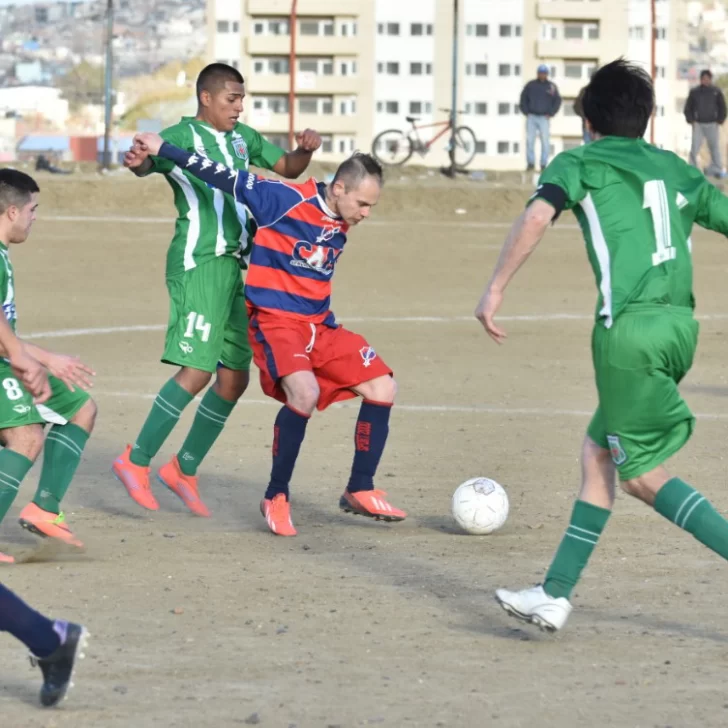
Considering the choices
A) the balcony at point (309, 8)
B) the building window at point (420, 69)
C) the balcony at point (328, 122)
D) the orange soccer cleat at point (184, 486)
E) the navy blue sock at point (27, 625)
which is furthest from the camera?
the building window at point (420, 69)

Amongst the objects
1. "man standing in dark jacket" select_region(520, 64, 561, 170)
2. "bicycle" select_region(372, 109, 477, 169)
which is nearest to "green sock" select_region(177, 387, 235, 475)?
"man standing in dark jacket" select_region(520, 64, 561, 170)

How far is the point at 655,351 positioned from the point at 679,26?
316ft

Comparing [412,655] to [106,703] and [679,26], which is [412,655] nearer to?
[106,703]

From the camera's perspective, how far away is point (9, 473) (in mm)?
6539

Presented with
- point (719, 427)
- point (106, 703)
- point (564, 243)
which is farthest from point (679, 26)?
point (106, 703)

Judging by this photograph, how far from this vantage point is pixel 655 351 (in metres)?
5.33

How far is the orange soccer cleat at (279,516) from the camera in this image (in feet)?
24.0

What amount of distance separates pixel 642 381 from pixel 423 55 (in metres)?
88.3

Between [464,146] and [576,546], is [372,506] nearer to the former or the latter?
[576,546]

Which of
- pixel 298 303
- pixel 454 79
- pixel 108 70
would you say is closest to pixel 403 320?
pixel 298 303

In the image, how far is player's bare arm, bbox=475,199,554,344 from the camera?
5.38 m

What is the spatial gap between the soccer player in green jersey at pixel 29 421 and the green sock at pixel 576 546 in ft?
5.70

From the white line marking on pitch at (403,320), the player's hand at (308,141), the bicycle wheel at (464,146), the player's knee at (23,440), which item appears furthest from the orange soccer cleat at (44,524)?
the bicycle wheel at (464,146)

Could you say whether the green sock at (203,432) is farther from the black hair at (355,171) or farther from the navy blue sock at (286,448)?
the black hair at (355,171)
